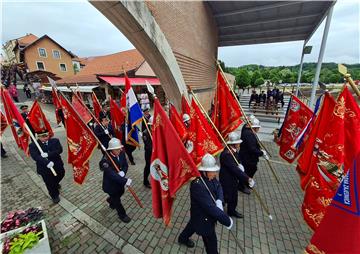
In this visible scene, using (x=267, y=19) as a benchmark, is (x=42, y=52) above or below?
above

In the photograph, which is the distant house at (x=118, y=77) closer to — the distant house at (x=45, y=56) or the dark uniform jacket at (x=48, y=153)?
the dark uniform jacket at (x=48, y=153)

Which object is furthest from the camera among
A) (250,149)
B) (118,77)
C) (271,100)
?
(118,77)

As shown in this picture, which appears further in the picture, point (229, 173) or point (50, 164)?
point (50, 164)

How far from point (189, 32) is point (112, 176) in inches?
358

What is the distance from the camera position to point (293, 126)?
5.38m

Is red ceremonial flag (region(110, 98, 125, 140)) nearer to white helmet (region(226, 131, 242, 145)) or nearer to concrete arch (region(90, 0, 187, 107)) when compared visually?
Answer: concrete arch (region(90, 0, 187, 107))

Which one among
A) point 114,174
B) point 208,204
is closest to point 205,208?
point 208,204

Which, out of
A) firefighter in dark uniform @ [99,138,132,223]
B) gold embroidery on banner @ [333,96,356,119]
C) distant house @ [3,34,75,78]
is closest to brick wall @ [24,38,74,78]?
distant house @ [3,34,75,78]

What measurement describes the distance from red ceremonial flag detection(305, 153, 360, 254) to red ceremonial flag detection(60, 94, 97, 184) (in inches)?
164

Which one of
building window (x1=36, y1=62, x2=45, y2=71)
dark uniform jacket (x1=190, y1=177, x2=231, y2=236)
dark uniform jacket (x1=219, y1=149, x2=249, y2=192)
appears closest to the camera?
dark uniform jacket (x1=190, y1=177, x2=231, y2=236)

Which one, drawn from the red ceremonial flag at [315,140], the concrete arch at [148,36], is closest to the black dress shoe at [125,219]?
the red ceremonial flag at [315,140]

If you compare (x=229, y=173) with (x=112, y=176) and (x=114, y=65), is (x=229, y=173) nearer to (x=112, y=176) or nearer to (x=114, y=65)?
(x=112, y=176)

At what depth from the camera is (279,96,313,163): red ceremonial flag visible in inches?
200

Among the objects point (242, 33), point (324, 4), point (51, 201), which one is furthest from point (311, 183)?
point (242, 33)
